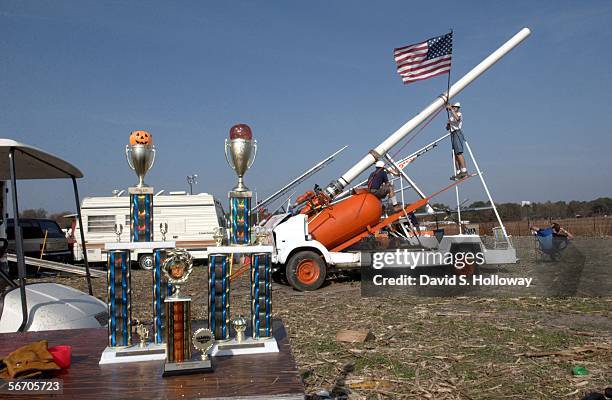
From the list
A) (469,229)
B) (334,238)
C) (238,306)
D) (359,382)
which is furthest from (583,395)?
(469,229)

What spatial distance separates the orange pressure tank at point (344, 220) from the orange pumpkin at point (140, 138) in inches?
348

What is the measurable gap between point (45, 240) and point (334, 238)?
11.4 m

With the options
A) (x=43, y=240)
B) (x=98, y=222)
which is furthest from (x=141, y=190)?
(x=98, y=222)

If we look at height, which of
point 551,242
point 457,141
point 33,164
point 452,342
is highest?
point 457,141

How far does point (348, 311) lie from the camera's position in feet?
30.1

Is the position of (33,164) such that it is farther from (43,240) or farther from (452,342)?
(43,240)

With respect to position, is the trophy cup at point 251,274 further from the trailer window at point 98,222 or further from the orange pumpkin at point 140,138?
the trailer window at point 98,222

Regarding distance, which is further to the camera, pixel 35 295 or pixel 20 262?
pixel 35 295

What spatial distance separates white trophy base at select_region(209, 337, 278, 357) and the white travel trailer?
54.3 ft

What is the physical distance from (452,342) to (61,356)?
17.2 ft

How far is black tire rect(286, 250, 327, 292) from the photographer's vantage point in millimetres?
11789

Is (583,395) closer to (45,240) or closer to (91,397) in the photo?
(91,397)

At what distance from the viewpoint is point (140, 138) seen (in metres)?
3.17

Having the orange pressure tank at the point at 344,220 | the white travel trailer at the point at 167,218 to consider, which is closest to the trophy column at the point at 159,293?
the orange pressure tank at the point at 344,220
